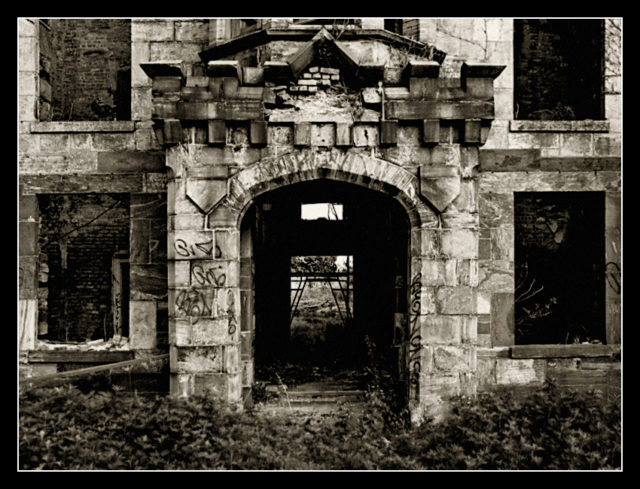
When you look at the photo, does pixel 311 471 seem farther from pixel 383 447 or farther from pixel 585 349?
pixel 585 349

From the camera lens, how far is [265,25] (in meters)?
6.29

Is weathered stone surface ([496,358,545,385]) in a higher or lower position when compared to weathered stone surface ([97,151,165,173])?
lower

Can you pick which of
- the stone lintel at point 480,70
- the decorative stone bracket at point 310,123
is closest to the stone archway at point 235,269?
the decorative stone bracket at point 310,123

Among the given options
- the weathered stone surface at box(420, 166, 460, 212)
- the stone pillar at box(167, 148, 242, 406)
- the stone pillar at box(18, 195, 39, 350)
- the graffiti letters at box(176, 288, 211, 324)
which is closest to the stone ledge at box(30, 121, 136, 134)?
the stone pillar at box(18, 195, 39, 350)

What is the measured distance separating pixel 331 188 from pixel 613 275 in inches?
171

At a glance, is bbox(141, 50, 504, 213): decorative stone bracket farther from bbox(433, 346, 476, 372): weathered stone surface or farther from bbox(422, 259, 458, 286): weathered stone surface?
bbox(433, 346, 476, 372): weathered stone surface

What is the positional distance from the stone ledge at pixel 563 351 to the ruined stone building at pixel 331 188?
3cm

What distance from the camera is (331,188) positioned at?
8.01m

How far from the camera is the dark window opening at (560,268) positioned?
23.5ft

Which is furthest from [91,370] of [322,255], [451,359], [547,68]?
[547,68]

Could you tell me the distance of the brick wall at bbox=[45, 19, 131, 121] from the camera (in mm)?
8820

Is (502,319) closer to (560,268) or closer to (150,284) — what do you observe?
(560,268)

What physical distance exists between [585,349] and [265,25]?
6207 millimetres

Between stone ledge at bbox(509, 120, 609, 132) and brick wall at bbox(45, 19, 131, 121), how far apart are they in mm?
6548
